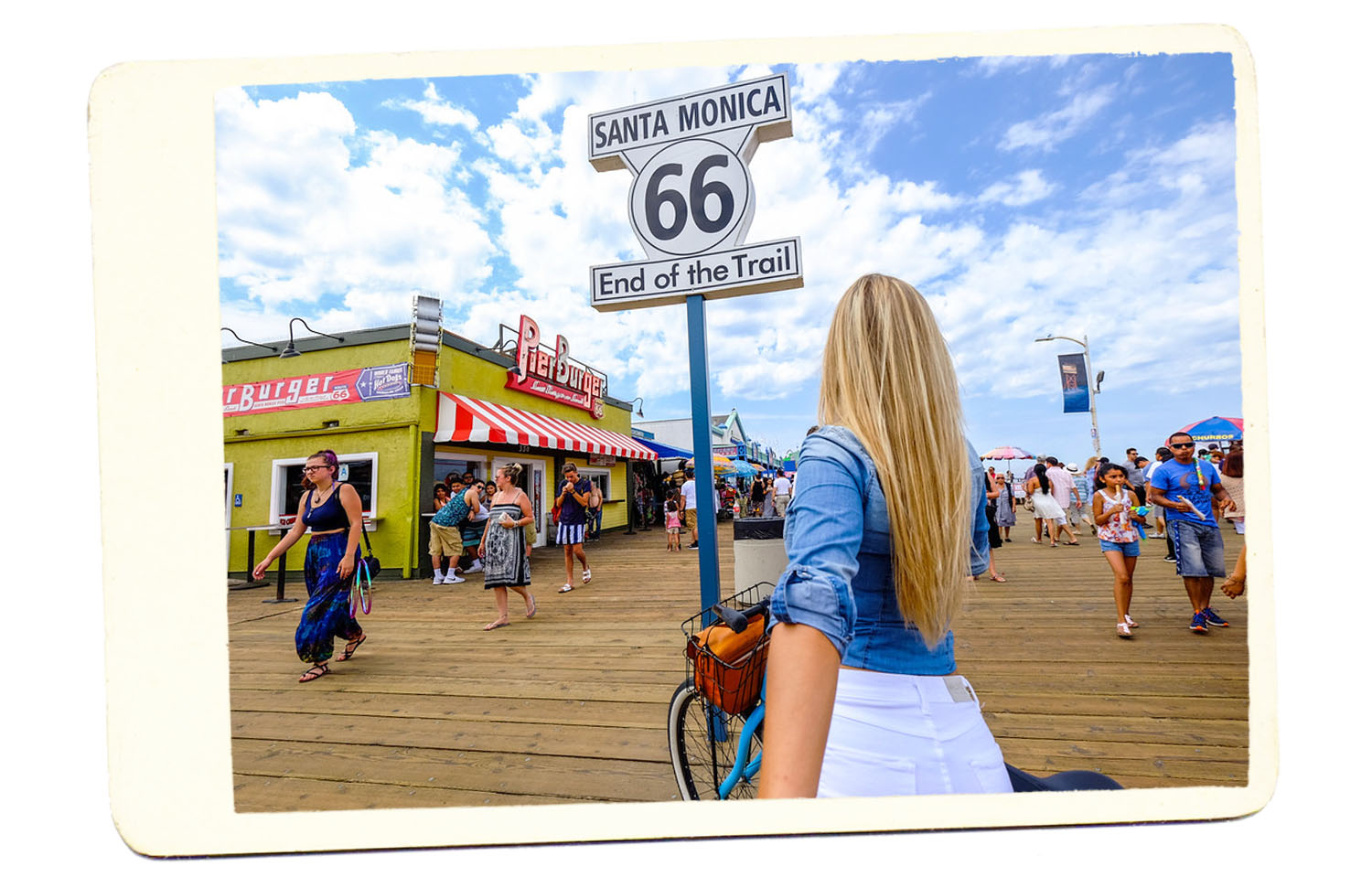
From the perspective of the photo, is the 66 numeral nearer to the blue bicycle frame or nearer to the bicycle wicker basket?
the bicycle wicker basket

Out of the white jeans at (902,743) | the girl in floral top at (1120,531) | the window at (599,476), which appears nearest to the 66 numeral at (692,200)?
the white jeans at (902,743)

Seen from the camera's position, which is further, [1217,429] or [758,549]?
[758,549]

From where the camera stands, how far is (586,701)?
3.20 m

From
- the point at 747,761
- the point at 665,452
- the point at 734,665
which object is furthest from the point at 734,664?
the point at 665,452

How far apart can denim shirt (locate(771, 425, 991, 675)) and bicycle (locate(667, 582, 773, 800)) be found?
483mm

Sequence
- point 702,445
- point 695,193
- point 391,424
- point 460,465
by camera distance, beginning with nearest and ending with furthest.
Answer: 1. point 695,193
2. point 702,445
3. point 391,424
4. point 460,465

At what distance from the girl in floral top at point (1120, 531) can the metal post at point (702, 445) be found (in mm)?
3623

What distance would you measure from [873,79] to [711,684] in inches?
77.3

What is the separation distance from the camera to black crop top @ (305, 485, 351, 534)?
3.96m

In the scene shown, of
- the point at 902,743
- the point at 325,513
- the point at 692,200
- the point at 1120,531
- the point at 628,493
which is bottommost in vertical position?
the point at 628,493

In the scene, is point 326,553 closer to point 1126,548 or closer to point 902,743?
point 902,743

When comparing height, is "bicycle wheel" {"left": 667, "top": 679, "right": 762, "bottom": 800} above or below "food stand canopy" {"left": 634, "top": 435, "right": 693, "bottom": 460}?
below

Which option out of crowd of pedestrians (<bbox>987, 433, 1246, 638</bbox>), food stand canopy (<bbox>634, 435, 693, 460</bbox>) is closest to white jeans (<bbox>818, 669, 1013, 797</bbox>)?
crowd of pedestrians (<bbox>987, 433, 1246, 638</bbox>)

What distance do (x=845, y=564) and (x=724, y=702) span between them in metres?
0.85
